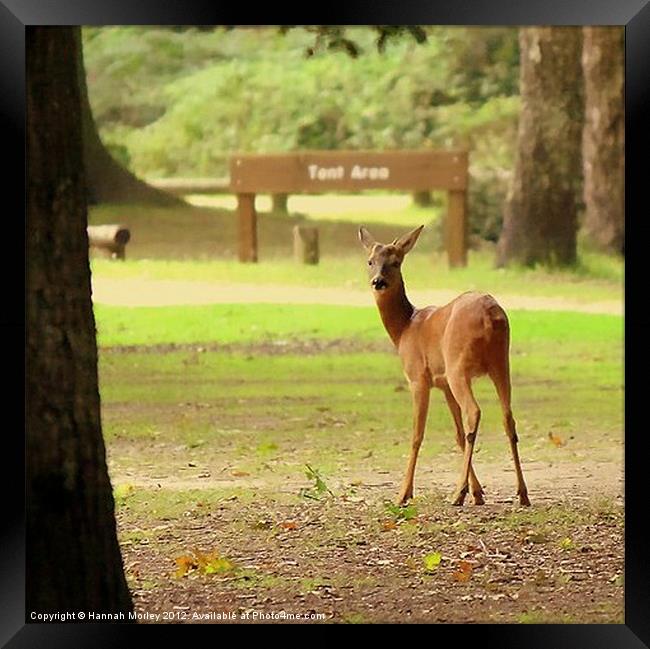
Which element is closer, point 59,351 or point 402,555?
point 59,351

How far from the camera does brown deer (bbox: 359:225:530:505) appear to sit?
8.74 metres

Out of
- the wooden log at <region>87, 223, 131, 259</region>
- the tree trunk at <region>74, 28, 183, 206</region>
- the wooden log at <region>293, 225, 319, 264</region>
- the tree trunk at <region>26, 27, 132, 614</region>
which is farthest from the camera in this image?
the wooden log at <region>293, 225, 319, 264</region>

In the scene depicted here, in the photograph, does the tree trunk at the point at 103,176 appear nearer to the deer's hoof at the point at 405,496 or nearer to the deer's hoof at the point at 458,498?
the deer's hoof at the point at 405,496

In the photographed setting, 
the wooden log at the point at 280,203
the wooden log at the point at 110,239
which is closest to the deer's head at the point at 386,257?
the wooden log at the point at 280,203

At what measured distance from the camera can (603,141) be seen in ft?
28.6

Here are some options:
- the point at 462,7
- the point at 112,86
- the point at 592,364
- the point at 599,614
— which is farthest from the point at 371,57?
the point at 599,614

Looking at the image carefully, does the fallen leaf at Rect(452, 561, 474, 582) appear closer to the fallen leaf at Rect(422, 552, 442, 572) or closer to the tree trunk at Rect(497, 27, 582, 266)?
the fallen leaf at Rect(422, 552, 442, 572)

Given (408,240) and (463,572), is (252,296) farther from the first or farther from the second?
(463,572)

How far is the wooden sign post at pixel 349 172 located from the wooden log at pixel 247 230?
2 centimetres

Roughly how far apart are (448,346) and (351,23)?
1.59m

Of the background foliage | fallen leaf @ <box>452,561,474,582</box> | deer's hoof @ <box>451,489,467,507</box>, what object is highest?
the background foliage

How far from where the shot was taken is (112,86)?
8664 millimetres

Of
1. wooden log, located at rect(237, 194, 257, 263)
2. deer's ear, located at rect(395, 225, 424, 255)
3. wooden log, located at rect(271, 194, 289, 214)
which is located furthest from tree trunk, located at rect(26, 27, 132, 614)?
deer's ear, located at rect(395, 225, 424, 255)

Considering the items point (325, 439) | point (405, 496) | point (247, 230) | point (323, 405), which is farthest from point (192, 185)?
point (405, 496)
